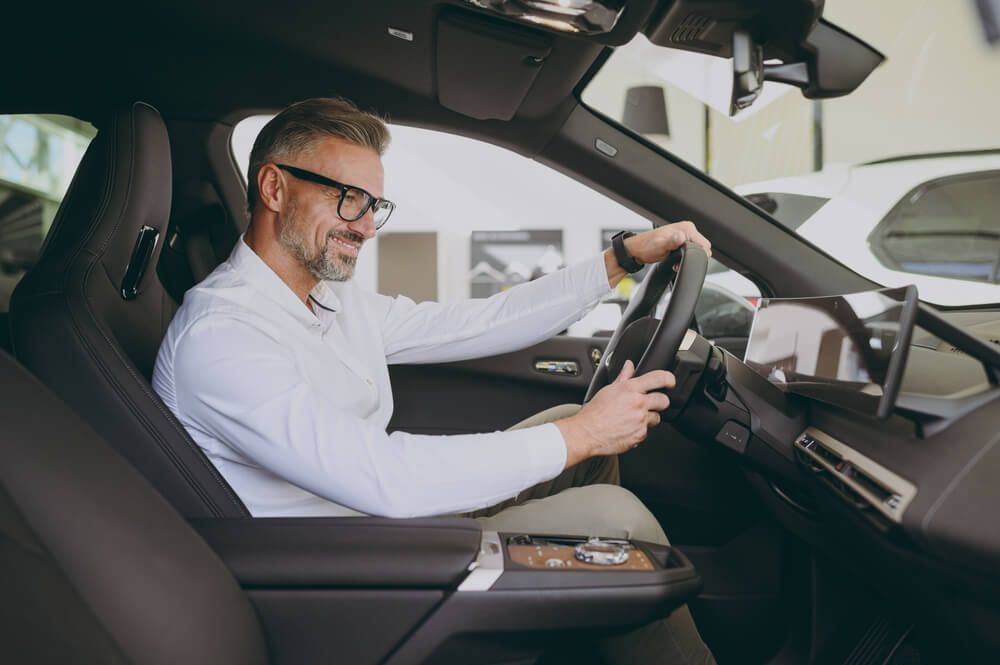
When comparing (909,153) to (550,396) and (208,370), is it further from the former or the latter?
(208,370)

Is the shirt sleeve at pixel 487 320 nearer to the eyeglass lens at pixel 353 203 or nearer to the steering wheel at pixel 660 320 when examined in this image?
the steering wheel at pixel 660 320

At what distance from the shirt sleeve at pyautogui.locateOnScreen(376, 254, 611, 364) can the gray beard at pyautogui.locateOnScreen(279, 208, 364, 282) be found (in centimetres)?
36

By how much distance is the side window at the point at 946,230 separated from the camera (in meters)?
1.83

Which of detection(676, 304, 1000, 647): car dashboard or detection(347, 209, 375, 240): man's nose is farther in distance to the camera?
detection(347, 209, 375, 240): man's nose

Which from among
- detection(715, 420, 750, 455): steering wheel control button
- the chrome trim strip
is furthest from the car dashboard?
the chrome trim strip

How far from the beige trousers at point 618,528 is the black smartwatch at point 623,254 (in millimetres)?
514

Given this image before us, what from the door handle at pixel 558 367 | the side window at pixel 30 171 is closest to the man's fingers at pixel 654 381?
the door handle at pixel 558 367

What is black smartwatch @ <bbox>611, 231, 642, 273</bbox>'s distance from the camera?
5.09 feet

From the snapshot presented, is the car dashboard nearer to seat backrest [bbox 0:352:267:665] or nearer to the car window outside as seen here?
seat backrest [bbox 0:352:267:665]

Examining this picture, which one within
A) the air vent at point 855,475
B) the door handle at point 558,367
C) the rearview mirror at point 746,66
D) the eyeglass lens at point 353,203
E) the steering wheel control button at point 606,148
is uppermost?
the rearview mirror at point 746,66

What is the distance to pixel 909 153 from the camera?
186cm

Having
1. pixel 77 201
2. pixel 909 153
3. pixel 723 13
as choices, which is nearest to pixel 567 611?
pixel 77 201

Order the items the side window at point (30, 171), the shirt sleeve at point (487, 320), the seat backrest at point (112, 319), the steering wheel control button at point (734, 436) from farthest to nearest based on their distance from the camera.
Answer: the shirt sleeve at point (487, 320), the side window at point (30, 171), the steering wheel control button at point (734, 436), the seat backrest at point (112, 319)

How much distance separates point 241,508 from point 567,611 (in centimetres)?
47
